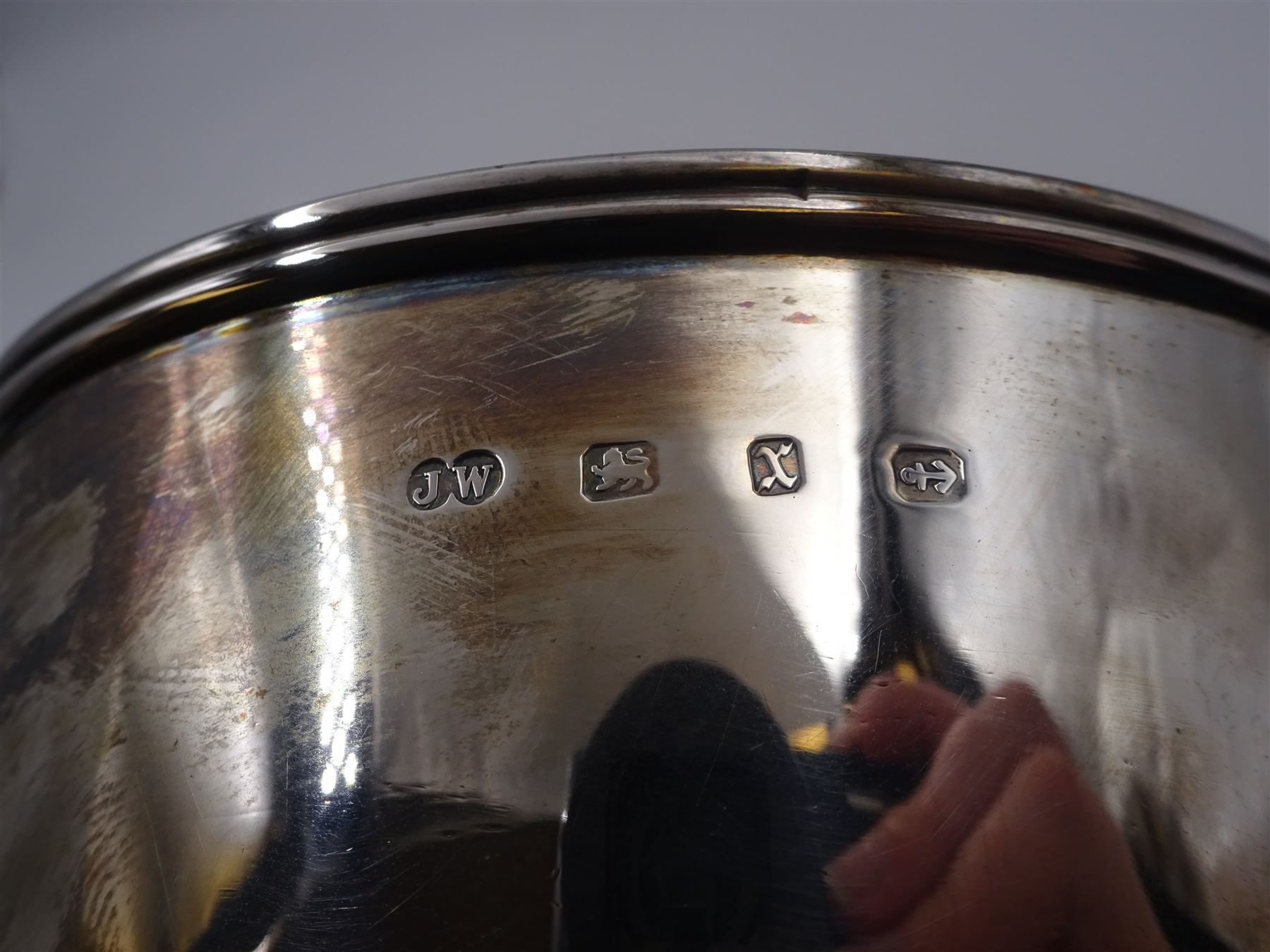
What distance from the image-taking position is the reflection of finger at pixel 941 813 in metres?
0.19

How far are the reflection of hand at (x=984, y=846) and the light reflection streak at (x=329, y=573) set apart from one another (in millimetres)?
98

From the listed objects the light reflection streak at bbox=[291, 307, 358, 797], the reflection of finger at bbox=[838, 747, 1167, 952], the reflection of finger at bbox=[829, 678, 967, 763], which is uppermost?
the light reflection streak at bbox=[291, 307, 358, 797]

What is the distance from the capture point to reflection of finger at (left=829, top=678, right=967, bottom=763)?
199 mm

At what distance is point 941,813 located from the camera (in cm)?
19

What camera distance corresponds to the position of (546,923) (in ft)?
0.62

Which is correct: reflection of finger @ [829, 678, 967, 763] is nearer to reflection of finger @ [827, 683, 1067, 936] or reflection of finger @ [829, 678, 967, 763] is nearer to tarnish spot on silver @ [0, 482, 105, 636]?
reflection of finger @ [827, 683, 1067, 936]

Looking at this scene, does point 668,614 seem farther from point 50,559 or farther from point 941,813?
point 50,559

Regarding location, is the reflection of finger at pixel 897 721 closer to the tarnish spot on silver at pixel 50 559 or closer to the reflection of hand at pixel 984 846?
the reflection of hand at pixel 984 846

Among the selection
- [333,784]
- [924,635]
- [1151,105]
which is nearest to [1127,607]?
[924,635]

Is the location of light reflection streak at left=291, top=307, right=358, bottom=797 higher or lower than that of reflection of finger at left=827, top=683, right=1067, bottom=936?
higher

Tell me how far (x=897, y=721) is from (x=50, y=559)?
0.69 feet

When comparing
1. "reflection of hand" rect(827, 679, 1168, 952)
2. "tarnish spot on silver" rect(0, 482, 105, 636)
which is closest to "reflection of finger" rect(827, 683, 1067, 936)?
"reflection of hand" rect(827, 679, 1168, 952)

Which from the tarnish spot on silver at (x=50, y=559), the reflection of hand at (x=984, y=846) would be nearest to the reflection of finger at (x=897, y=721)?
the reflection of hand at (x=984, y=846)

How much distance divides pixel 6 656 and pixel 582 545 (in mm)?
157
